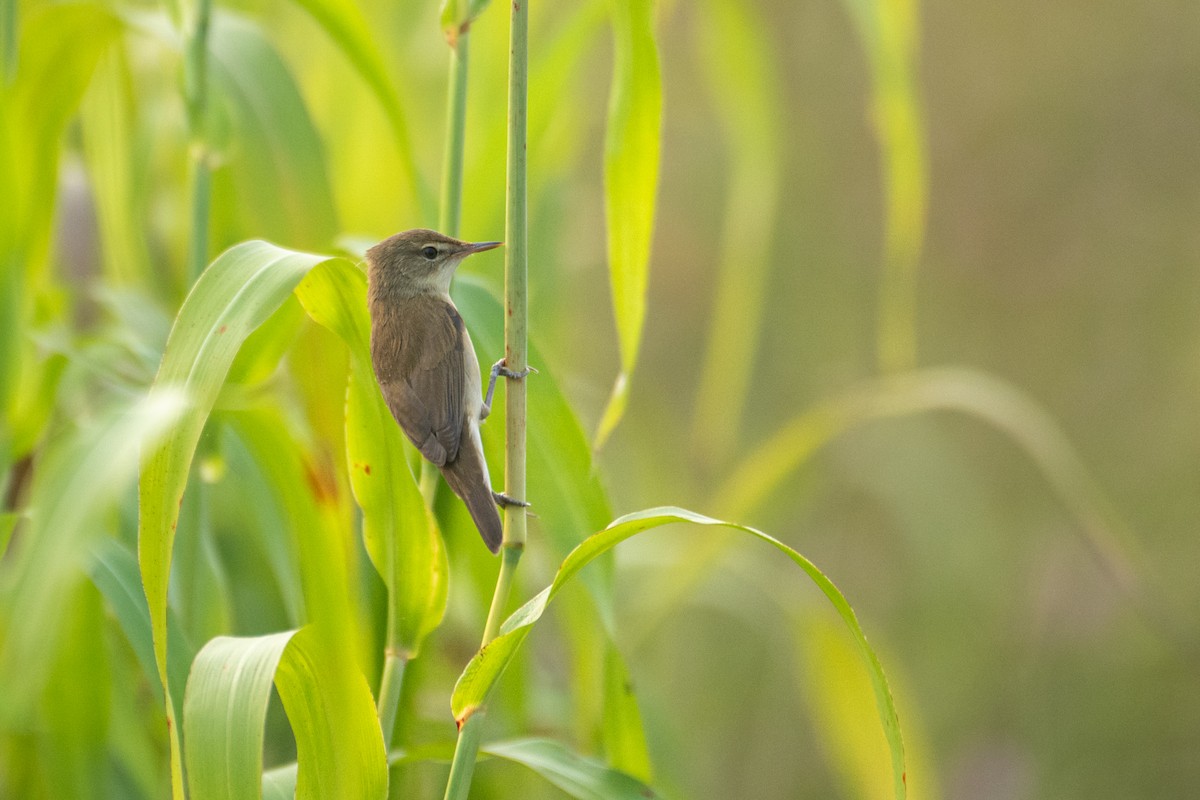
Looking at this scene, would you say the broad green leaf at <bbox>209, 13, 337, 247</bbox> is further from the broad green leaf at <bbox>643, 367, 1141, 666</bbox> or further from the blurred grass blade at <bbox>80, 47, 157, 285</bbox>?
the broad green leaf at <bbox>643, 367, 1141, 666</bbox>

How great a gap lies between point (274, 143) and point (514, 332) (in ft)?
1.66

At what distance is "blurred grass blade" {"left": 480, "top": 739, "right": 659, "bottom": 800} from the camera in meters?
0.70

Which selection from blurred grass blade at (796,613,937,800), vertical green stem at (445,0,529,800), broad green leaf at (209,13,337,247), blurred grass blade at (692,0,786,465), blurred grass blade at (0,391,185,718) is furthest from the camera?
blurred grass blade at (692,0,786,465)

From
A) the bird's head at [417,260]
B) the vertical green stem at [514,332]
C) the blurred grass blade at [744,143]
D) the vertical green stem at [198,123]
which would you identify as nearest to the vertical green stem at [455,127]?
the bird's head at [417,260]

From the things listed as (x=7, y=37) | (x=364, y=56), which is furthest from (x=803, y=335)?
(x=7, y=37)

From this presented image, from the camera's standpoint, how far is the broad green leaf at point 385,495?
68 centimetres

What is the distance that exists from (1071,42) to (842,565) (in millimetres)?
1343

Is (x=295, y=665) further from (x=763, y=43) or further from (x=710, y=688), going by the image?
(x=710, y=688)

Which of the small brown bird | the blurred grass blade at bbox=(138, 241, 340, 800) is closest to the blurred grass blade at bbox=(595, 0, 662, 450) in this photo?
the small brown bird

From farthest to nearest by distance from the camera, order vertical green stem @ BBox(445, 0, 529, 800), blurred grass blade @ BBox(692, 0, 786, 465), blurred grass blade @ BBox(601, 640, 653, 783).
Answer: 1. blurred grass blade @ BBox(692, 0, 786, 465)
2. blurred grass blade @ BBox(601, 640, 653, 783)
3. vertical green stem @ BBox(445, 0, 529, 800)

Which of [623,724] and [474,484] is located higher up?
[474,484]

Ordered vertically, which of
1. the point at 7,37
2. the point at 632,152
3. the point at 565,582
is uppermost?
the point at 7,37

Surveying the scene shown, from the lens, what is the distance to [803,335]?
2590 millimetres

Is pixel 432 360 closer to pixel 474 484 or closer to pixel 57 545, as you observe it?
pixel 474 484
